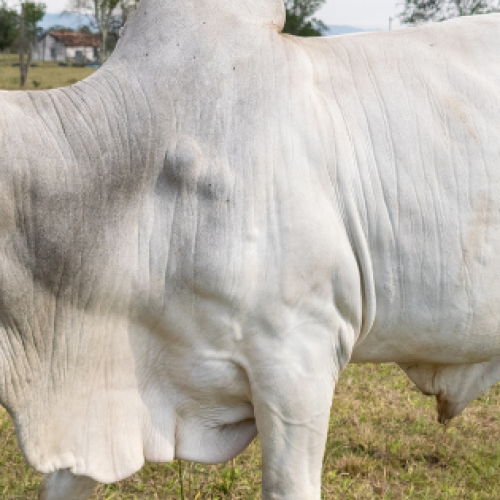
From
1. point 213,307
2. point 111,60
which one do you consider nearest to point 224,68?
point 111,60

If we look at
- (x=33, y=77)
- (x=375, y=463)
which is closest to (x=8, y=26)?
(x=33, y=77)

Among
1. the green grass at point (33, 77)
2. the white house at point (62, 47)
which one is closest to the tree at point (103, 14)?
the green grass at point (33, 77)

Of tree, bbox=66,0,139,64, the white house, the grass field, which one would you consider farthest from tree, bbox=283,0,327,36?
the white house

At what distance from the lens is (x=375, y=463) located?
3.24 meters

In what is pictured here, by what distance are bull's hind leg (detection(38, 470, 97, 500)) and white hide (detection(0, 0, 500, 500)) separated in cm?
37

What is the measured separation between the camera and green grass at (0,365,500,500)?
2.95 metres

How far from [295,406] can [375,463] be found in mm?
1525

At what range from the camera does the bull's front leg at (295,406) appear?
1848 mm

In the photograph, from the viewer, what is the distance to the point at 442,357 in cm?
213

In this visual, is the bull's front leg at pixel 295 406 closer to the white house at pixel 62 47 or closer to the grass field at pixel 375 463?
the grass field at pixel 375 463

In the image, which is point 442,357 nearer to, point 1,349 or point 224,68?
point 224,68

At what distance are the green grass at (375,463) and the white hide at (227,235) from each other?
78 cm

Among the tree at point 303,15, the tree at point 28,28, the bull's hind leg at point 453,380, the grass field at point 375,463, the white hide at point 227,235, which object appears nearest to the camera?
the white hide at point 227,235

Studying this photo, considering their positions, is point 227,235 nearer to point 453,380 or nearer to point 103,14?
point 453,380
